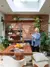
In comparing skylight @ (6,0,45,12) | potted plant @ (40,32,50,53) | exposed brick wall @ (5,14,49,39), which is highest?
skylight @ (6,0,45,12)

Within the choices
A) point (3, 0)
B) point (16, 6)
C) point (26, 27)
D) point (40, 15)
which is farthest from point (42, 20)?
point (3, 0)

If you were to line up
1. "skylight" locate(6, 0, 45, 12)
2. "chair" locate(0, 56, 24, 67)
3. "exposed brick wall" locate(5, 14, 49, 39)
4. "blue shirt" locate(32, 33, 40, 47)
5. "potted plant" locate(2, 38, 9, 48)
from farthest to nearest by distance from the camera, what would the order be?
"exposed brick wall" locate(5, 14, 49, 39)
"skylight" locate(6, 0, 45, 12)
"blue shirt" locate(32, 33, 40, 47)
"potted plant" locate(2, 38, 9, 48)
"chair" locate(0, 56, 24, 67)

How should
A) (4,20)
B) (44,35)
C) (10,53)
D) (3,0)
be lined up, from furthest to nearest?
(4,20)
(44,35)
(3,0)
(10,53)

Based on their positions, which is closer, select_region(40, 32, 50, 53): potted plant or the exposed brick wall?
select_region(40, 32, 50, 53): potted plant

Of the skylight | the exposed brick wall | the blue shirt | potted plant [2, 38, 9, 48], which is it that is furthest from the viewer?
the exposed brick wall

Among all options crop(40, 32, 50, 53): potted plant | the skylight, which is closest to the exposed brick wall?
the skylight

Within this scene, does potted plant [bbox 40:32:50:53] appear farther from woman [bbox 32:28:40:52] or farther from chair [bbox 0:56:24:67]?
chair [bbox 0:56:24:67]

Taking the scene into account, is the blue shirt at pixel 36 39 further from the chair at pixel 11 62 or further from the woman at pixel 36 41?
the chair at pixel 11 62

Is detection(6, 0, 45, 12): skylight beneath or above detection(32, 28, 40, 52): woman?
above

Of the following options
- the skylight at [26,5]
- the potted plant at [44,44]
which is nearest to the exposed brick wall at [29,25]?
the skylight at [26,5]

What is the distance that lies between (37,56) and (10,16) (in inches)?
226

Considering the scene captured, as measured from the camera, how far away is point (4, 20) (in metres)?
10.5

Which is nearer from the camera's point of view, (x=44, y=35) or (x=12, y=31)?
(x=44, y=35)

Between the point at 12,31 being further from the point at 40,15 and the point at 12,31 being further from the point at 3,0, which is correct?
the point at 3,0
